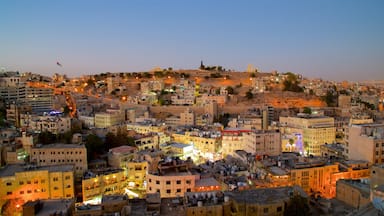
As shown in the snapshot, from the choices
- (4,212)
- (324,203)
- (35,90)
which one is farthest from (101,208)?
(35,90)

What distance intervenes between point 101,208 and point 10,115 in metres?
18.1

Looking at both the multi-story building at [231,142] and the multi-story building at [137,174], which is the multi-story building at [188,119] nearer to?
the multi-story building at [231,142]

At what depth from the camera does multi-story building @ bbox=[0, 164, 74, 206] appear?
43.8 ft

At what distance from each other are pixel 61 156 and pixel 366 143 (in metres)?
14.3

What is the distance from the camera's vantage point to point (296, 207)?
309 inches

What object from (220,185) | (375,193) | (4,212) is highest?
(375,193)

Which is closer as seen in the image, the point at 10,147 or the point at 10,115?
the point at 10,147

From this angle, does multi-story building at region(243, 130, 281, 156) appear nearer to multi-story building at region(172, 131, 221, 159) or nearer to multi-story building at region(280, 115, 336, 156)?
multi-story building at region(172, 131, 221, 159)

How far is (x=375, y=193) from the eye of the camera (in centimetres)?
735

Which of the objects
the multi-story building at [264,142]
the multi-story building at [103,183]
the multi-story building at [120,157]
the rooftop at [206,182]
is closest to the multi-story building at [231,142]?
the multi-story building at [264,142]

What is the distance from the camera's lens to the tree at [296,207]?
7.79 meters

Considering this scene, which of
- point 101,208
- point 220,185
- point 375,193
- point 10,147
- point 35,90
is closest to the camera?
point 375,193

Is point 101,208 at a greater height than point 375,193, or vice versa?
point 375,193

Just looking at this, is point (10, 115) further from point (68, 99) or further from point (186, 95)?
point (186, 95)
